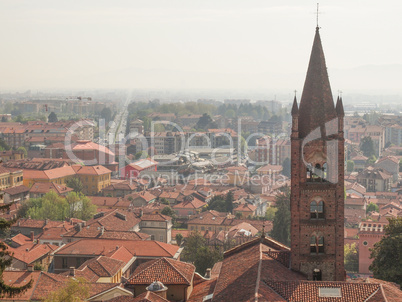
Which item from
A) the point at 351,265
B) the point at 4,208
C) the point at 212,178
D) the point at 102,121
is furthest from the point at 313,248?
the point at 102,121

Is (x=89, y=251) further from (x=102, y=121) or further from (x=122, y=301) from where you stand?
(x=102, y=121)

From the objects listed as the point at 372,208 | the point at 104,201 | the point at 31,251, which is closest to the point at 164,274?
the point at 31,251

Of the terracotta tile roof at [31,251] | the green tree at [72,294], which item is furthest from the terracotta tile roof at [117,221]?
the green tree at [72,294]

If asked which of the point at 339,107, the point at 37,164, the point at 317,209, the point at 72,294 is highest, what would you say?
the point at 339,107

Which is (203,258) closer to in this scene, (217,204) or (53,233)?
(53,233)

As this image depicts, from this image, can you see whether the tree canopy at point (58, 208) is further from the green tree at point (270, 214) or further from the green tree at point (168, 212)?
the green tree at point (270, 214)

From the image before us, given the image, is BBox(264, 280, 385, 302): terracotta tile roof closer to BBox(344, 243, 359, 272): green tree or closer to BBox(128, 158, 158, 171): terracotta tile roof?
BBox(344, 243, 359, 272): green tree
